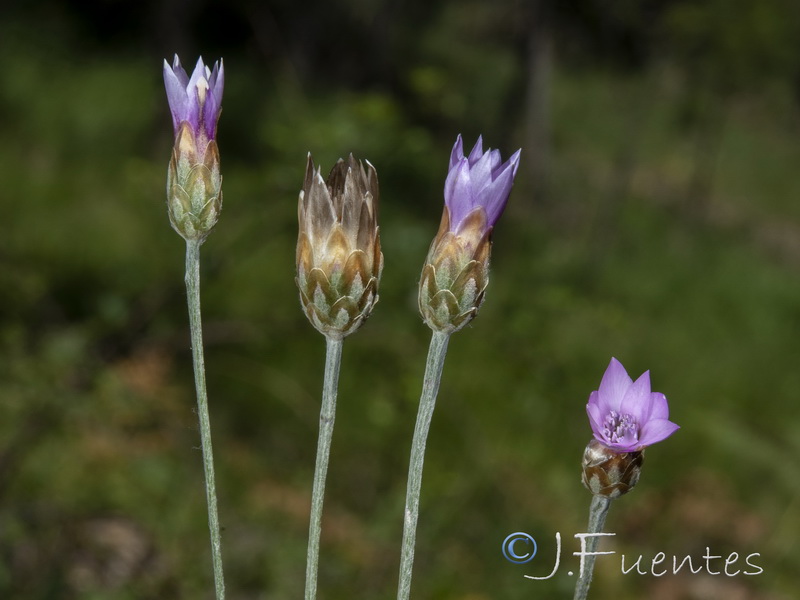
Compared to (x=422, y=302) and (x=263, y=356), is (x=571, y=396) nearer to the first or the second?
(x=263, y=356)

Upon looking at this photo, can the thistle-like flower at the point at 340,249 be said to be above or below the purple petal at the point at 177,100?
below

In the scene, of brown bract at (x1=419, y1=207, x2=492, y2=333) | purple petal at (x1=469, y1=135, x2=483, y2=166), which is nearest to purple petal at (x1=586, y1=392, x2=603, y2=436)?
brown bract at (x1=419, y1=207, x2=492, y2=333)

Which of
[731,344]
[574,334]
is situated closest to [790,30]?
[731,344]

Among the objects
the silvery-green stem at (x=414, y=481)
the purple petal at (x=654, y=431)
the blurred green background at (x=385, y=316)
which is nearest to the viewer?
the silvery-green stem at (x=414, y=481)

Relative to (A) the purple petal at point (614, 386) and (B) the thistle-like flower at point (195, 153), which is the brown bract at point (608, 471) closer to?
(A) the purple petal at point (614, 386)

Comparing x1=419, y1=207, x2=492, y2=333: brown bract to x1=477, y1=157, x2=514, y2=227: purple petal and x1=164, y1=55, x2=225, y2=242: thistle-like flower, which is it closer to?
x1=477, y1=157, x2=514, y2=227: purple petal

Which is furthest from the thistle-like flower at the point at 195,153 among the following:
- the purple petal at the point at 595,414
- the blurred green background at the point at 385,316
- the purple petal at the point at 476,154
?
the blurred green background at the point at 385,316
